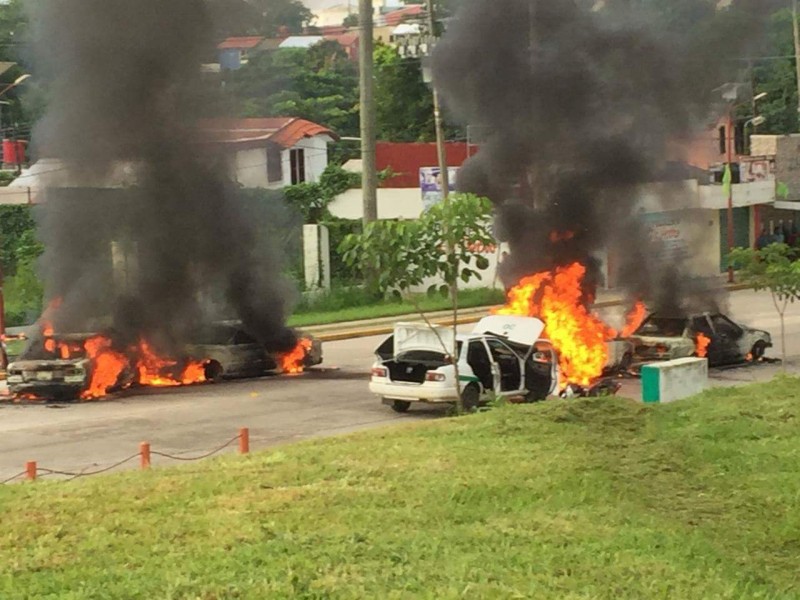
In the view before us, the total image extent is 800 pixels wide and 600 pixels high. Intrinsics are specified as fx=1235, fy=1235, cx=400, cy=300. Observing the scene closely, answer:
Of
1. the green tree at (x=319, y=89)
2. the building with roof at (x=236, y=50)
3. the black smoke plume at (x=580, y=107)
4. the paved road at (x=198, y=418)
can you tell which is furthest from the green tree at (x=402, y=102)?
the paved road at (x=198, y=418)

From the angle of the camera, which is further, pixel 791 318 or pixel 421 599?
pixel 791 318

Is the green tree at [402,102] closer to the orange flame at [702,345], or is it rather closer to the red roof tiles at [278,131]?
the red roof tiles at [278,131]

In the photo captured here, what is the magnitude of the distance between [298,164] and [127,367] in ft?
81.4

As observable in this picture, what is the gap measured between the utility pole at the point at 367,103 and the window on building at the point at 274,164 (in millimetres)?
11663

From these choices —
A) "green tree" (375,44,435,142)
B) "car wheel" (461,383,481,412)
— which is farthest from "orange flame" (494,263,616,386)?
"green tree" (375,44,435,142)

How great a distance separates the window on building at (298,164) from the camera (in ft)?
146

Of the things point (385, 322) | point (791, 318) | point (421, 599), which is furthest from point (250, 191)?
point (421, 599)

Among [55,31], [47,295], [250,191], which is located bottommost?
[47,295]

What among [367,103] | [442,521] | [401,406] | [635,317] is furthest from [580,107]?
[442,521]

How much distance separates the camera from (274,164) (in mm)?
43031

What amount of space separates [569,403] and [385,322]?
19.0 m

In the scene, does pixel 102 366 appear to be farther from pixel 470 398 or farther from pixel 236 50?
pixel 236 50

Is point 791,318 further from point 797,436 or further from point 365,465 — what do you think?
point 365,465

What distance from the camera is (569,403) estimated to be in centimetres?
1259
